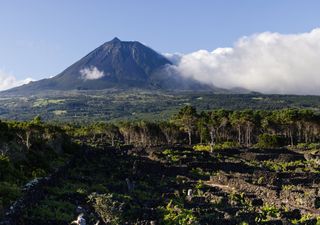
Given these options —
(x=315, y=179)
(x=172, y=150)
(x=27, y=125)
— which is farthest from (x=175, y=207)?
(x=172, y=150)

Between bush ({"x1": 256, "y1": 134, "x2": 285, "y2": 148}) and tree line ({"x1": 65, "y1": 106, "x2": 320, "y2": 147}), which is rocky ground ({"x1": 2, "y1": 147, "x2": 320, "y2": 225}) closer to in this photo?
bush ({"x1": 256, "y1": 134, "x2": 285, "y2": 148})

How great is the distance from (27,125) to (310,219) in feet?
156

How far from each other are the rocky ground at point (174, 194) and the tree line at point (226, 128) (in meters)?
36.0

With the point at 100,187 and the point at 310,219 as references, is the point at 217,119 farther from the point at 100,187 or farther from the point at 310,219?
the point at 310,219

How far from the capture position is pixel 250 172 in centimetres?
5894

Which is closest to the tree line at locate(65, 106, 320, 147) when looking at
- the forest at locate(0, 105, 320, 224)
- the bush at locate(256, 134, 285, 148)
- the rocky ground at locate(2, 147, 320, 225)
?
the bush at locate(256, 134, 285, 148)

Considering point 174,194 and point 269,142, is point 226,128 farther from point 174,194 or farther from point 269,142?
point 174,194

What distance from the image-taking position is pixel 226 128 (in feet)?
389

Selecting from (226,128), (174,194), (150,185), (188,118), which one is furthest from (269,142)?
(174,194)

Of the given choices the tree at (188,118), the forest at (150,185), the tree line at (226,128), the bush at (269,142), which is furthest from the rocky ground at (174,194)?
the tree at (188,118)

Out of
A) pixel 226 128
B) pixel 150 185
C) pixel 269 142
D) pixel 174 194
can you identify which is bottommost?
pixel 269 142

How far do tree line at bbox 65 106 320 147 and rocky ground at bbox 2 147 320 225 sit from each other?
36004 millimetres

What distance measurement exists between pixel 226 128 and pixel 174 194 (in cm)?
7798

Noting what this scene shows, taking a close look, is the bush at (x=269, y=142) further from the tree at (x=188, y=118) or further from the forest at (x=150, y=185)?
the tree at (x=188, y=118)
